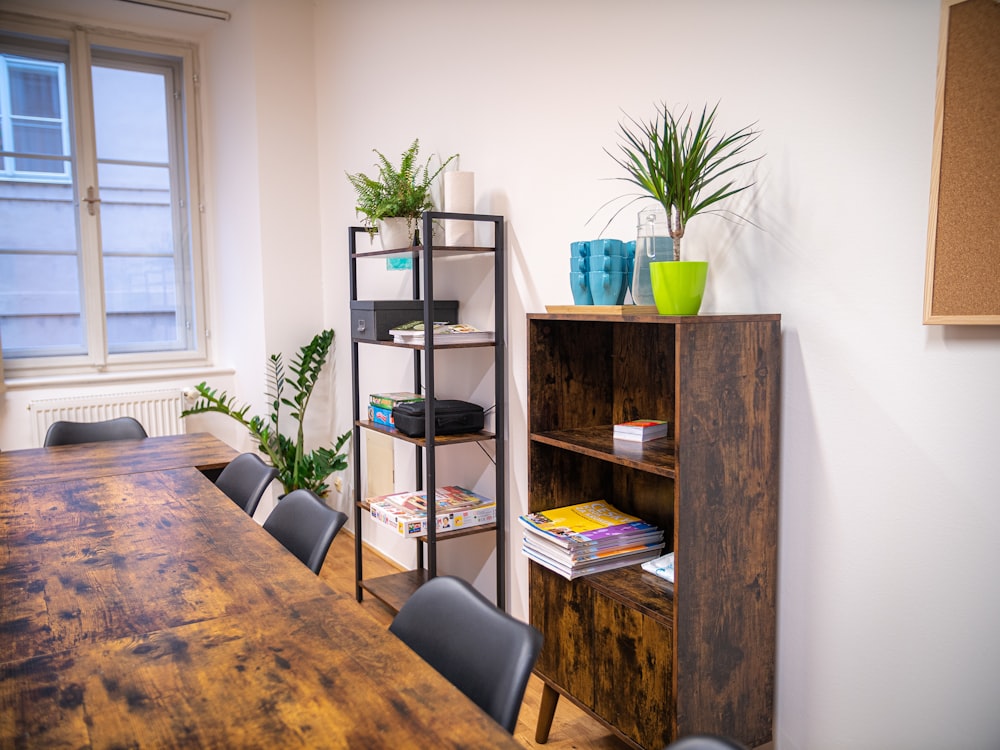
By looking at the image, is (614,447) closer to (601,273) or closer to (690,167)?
(601,273)

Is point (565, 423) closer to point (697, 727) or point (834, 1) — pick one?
point (697, 727)

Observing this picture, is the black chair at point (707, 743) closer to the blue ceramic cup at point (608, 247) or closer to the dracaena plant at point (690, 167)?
the dracaena plant at point (690, 167)

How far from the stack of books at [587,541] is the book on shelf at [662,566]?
7cm

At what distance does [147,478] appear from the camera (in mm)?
2666

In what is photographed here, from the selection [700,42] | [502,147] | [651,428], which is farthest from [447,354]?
[700,42]

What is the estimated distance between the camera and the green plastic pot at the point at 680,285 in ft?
6.08

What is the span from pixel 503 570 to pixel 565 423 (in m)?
0.93

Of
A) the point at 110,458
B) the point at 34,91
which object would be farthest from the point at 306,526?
the point at 34,91

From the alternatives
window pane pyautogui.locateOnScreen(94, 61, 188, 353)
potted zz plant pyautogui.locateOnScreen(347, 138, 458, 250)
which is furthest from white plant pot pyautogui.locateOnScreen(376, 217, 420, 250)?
window pane pyautogui.locateOnScreen(94, 61, 188, 353)

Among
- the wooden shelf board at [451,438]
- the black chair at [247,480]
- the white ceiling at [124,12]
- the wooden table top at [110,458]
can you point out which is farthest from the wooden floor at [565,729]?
the white ceiling at [124,12]

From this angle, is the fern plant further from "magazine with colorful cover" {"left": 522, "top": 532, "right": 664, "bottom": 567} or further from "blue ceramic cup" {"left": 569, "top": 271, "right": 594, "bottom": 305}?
"magazine with colorful cover" {"left": 522, "top": 532, "right": 664, "bottom": 567}

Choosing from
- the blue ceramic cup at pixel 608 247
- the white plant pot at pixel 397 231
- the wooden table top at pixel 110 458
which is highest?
the white plant pot at pixel 397 231

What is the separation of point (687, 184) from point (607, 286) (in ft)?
1.22

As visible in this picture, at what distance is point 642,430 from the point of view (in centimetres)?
212
